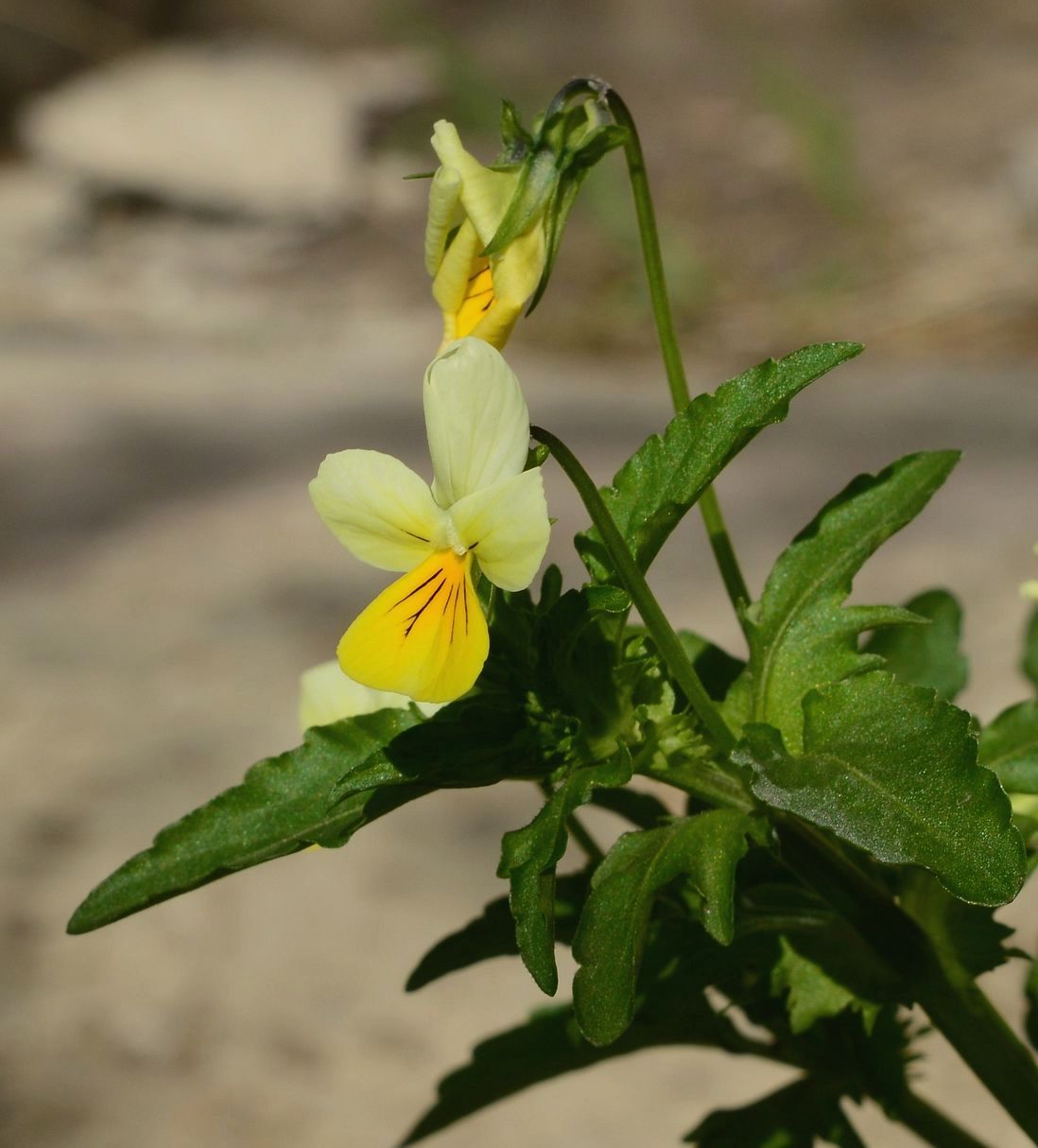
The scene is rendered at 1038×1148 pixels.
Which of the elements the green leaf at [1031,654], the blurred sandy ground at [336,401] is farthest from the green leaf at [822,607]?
the blurred sandy ground at [336,401]

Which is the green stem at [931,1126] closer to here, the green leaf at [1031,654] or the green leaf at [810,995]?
the green leaf at [810,995]

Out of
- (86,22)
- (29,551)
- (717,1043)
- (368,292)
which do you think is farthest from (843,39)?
(717,1043)

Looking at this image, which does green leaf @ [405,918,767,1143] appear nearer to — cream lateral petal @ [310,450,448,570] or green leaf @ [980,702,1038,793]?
green leaf @ [980,702,1038,793]

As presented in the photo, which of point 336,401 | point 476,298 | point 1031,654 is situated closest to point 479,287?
point 476,298

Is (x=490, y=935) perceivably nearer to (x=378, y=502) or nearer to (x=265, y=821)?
(x=265, y=821)

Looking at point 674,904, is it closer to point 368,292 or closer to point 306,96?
point 368,292

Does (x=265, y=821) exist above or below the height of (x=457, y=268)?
below
